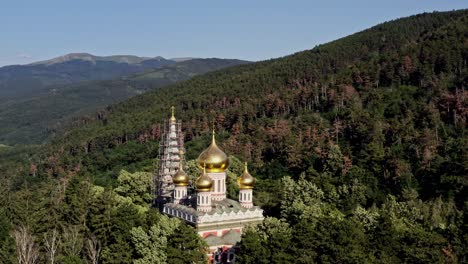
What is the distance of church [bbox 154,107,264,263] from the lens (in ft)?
139

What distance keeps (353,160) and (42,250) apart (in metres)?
29.5

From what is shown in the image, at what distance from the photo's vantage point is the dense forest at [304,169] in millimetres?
34812

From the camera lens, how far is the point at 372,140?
60.0m

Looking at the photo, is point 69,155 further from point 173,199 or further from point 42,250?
point 42,250

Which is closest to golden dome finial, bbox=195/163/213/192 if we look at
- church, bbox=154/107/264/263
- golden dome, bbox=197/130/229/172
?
church, bbox=154/107/264/263

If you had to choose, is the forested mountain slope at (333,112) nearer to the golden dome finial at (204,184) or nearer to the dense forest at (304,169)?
the dense forest at (304,169)

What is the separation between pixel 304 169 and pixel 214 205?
16963 millimetres

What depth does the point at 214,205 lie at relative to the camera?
45.9 m

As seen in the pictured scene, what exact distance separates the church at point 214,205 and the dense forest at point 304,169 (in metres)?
2.77

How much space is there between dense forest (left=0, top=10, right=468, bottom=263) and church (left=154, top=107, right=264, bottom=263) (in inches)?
109

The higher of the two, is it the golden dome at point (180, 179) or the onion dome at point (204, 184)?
the onion dome at point (204, 184)

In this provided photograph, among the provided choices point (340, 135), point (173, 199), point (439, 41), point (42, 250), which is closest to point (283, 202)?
point (173, 199)

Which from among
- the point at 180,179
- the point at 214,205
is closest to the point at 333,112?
the point at 180,179

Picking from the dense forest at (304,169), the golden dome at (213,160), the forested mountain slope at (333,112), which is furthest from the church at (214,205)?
the forested mountain slope at (333,112)
